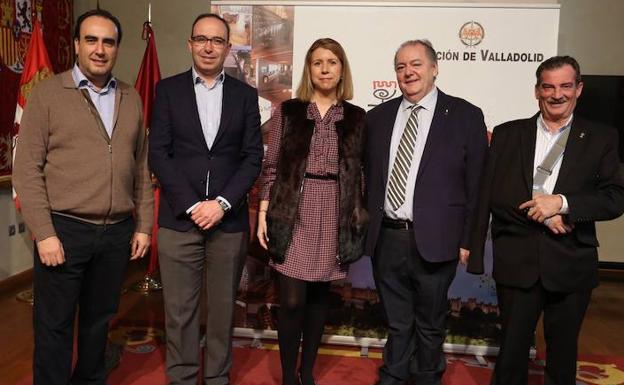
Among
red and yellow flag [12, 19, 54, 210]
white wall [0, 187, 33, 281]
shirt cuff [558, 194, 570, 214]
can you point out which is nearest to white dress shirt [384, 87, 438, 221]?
shirt cuff [558, 194, 570, 214]

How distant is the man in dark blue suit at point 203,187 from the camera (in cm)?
215

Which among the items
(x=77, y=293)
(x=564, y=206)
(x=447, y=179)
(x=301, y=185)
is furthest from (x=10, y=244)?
(x=564, y=206)

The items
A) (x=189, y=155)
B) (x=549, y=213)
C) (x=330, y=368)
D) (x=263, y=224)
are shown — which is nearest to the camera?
(x=549, y=213)

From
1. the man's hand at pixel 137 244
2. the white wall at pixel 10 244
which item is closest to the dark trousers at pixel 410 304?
the man's hand at pixel 137 244

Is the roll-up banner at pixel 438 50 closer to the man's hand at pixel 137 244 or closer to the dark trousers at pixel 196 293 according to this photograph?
the dark trousers at pixel 196 293

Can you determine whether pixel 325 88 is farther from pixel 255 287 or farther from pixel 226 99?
pixel 255 287

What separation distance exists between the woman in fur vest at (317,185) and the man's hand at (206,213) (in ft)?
0.71

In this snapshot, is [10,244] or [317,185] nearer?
[317,185]

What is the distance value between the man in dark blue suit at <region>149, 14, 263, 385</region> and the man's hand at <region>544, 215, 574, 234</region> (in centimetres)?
117

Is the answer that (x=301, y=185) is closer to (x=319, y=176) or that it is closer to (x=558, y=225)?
(x=319, y=176)

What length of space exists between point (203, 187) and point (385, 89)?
129 cm

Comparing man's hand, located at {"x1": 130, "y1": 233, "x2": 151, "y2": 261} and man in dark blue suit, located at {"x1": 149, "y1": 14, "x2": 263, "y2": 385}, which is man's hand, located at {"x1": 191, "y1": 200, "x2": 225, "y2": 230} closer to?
man in dark blue suit, located at {"x1": 149, "y1": 14, "x2": 263, "y2": 385}

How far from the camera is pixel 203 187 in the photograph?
2.17 m

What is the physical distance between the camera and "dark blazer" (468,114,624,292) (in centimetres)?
189
